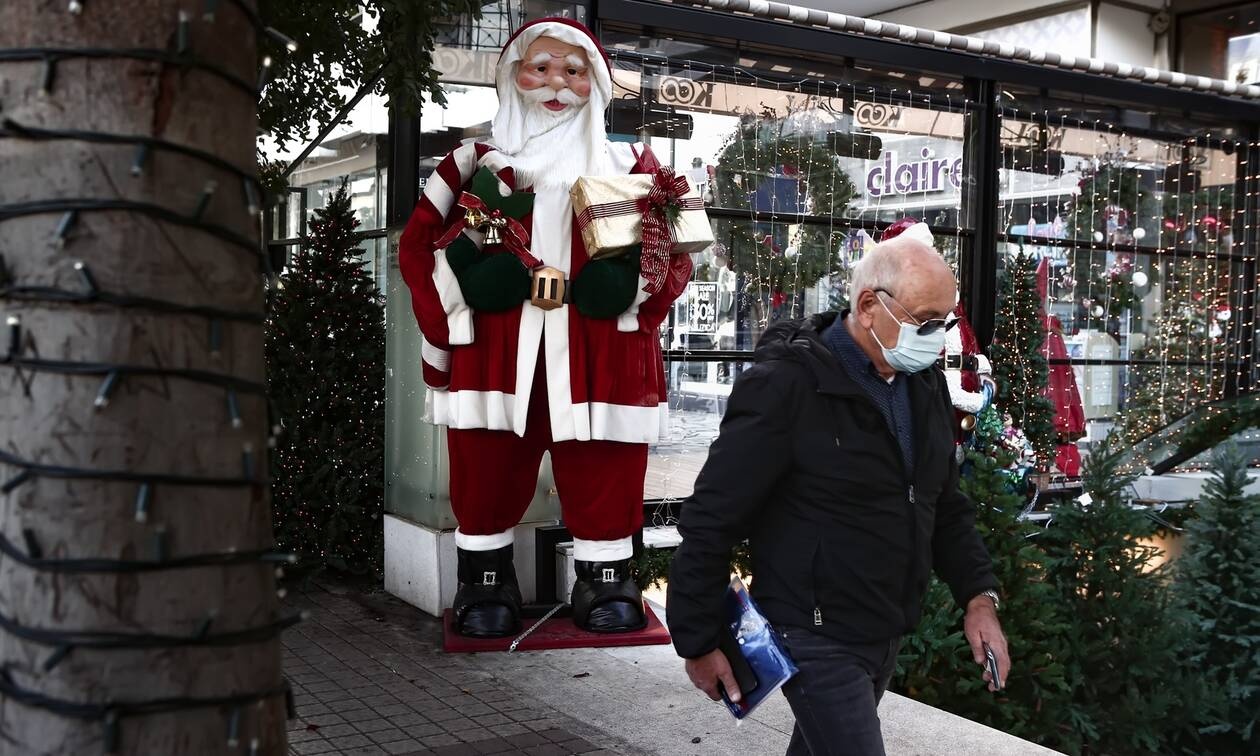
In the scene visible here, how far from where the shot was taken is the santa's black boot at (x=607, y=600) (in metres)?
5.47

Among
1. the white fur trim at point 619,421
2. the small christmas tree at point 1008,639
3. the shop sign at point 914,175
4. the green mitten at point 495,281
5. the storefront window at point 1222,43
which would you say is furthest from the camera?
the storefront window at point 1222,43

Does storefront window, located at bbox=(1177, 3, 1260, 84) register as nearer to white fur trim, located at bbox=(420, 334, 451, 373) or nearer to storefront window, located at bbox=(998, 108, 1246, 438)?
storefront window, located at bbox=(998, 108, 1246, 438)

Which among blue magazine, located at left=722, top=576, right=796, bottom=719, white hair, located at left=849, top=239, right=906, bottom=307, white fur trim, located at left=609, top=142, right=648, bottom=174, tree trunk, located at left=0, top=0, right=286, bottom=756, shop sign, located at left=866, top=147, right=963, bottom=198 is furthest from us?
shop sign, located at left=866, top=147, right=963, bottom=198

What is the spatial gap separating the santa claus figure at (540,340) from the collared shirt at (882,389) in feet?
7.96

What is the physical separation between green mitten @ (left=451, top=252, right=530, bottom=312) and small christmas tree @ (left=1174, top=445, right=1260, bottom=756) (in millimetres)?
3189

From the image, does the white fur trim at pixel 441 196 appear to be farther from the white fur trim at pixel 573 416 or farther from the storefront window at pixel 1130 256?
the storefront window at pixel 1130 256

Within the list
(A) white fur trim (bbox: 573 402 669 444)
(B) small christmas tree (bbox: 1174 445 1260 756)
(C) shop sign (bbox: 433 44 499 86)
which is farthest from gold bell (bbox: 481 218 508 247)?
(B) small christmas tree (bbox: 1174 445 1260 756)

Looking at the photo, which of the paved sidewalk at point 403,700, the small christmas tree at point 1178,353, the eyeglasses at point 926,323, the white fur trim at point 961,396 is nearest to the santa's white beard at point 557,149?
the paved sidewalk at point 403,700

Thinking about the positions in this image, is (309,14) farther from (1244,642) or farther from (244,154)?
(1244,642)

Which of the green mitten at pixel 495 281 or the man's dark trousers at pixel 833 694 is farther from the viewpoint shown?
the green mitten at pixel 495 281

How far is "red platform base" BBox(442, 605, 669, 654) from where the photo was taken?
5.34 metres

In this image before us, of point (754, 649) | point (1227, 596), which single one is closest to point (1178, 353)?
point (1227, 596)

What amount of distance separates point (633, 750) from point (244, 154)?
3015 mm

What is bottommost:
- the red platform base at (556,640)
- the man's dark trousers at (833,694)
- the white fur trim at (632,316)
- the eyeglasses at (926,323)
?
the red platform base at (556,640)
